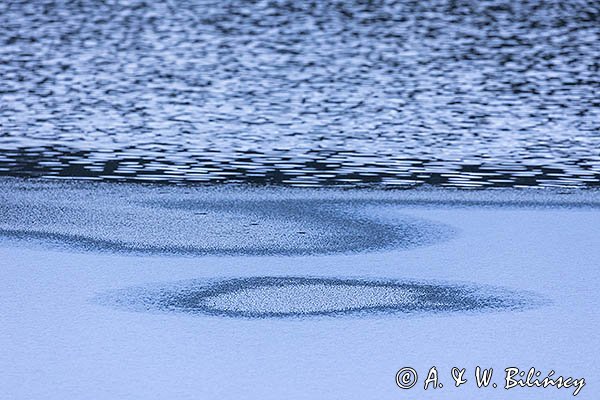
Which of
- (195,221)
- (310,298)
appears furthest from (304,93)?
(310,298)

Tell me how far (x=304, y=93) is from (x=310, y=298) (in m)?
3.14

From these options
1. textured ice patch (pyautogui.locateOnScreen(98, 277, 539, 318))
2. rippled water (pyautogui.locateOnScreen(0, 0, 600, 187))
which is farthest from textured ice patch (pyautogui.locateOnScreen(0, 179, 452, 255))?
textured ice patch (pyautogui.locateOnScreen(98, 277, 539, 318))

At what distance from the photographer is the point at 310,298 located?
3041mm

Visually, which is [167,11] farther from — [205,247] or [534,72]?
[205,247]

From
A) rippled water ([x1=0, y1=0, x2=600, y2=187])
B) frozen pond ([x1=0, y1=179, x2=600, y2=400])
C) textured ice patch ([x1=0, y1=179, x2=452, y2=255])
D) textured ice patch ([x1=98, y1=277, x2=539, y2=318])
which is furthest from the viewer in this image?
rippled water ([x1=0, y1=0, x2=600, y2=187])

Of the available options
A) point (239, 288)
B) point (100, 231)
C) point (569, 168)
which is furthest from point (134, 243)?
point (569, 168)

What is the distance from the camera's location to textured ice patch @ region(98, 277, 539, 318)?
9.63ft

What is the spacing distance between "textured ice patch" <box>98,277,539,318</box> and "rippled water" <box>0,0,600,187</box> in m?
1.16

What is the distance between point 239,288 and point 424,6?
678cm

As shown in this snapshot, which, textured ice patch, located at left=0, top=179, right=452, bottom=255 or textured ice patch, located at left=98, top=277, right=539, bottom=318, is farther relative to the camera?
textured ice patch, located at left=0, top=179, right=452, bottom=255

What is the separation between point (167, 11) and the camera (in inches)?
370

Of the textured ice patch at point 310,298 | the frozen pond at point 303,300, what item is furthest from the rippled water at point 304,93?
the textured ice patch at point 310,298

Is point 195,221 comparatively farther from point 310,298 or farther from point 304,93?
point 304,93

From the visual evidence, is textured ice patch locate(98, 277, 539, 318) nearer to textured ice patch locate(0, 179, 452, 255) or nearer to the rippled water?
textured ice patch locate(0, 179, 452, 255)
